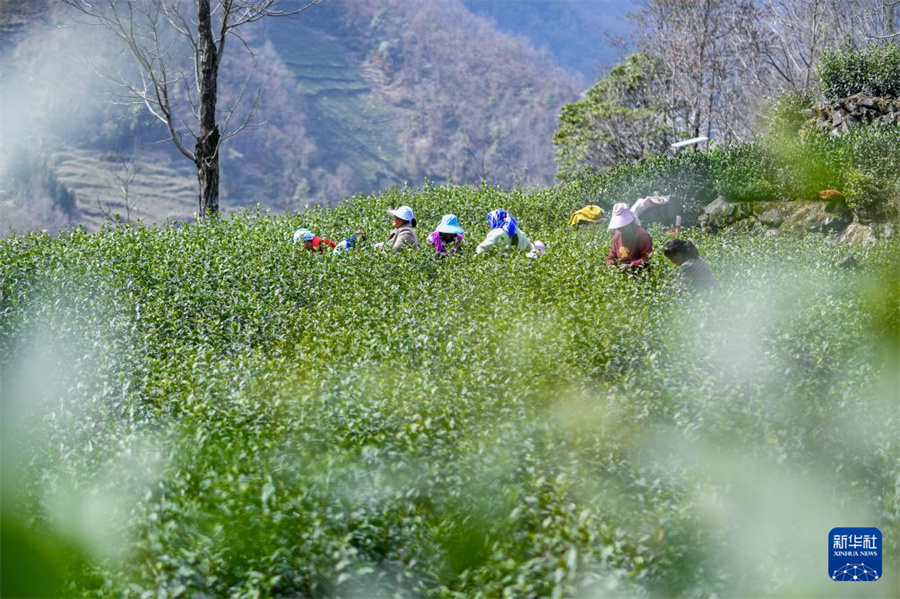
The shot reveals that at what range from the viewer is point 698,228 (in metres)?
15.7

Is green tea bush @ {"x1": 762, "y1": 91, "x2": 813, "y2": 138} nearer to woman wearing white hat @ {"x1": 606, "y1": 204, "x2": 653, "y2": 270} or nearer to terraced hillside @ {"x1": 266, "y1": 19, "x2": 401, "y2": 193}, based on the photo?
woman wearing white hat @ {"x1": 606, "y1": 204, "x2": 653, "y2": 270}

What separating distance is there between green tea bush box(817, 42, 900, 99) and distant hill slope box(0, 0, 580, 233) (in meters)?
55.2

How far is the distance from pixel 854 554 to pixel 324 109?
488 ft

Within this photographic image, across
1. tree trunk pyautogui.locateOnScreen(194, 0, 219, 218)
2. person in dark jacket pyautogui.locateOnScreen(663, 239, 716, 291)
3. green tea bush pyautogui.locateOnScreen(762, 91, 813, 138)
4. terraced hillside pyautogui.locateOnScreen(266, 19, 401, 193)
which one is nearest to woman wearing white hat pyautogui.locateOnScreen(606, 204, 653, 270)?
person in dark jacket pyautogui.locateOnScreen(663, 239, 716, 291)

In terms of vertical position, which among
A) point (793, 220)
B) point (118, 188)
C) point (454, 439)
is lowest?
point (454, 439)

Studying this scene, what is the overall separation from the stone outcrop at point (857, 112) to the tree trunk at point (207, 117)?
1088cm

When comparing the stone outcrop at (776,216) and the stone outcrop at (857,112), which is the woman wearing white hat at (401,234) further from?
the stone outcrop at (857,112)

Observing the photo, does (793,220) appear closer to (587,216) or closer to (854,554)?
(587,216)

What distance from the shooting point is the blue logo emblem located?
423 centimetres

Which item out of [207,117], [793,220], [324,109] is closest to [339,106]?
[324,109]

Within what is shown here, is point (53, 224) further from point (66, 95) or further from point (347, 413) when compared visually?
point (347, 413)

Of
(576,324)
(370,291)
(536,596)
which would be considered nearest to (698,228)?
(370,291)

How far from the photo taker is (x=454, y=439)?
17.3 feet

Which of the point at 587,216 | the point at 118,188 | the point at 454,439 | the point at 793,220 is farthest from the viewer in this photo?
the point at 118,188
